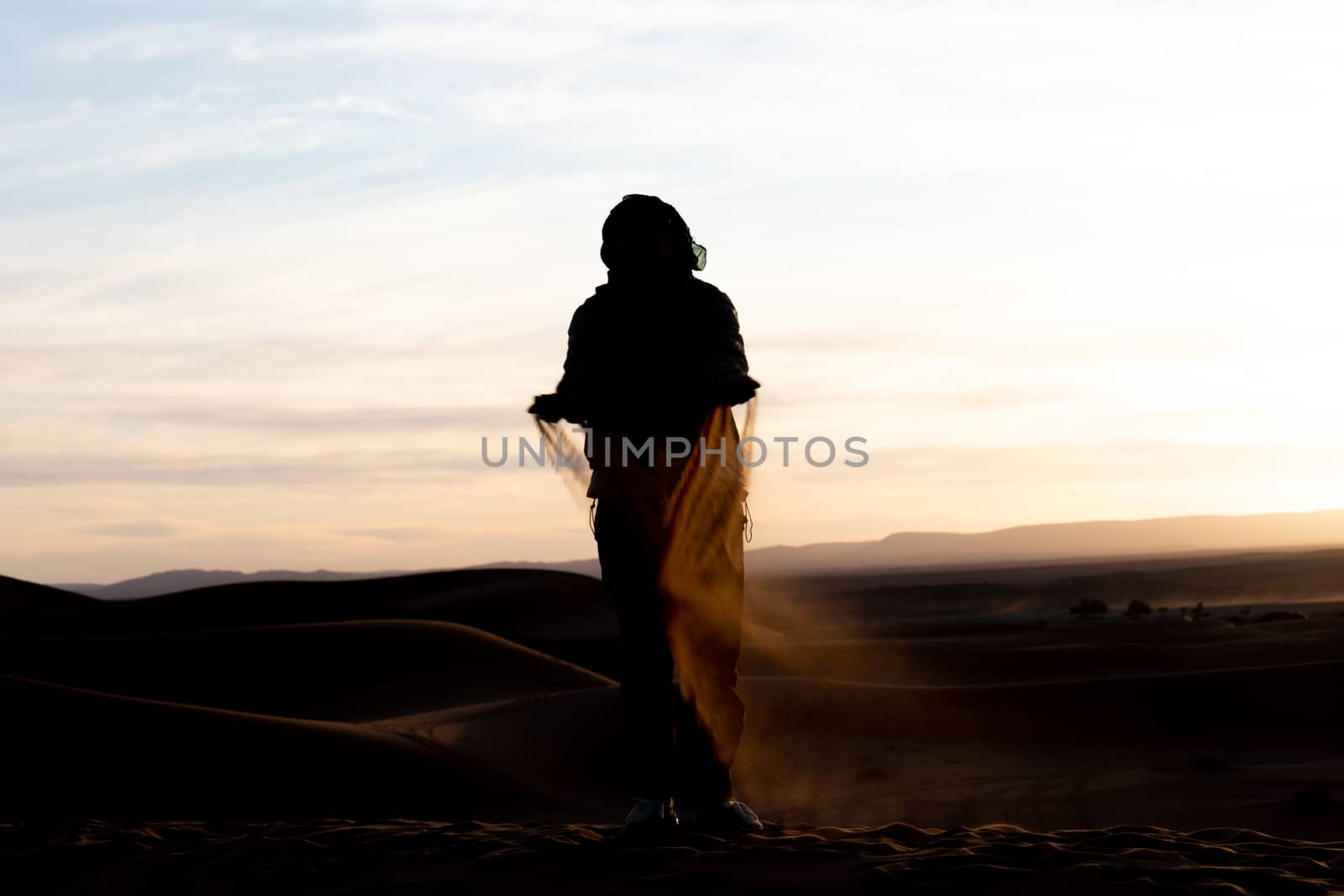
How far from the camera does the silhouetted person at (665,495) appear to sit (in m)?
5.47

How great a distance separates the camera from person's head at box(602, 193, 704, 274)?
5598 mm

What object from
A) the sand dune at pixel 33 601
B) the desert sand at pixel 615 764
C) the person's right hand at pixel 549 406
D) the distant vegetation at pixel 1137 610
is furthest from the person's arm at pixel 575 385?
the sand dune at pixel 33 601

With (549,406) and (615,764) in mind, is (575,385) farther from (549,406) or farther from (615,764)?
(615,764)

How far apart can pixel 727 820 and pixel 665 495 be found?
1350 millimetres

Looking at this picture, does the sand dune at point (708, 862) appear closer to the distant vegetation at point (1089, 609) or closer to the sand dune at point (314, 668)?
the sand dune at point (314, 668)

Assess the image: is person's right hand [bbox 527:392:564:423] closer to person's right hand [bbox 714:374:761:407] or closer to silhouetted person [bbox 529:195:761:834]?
silhouetted person [bbox 529:195:761:834]

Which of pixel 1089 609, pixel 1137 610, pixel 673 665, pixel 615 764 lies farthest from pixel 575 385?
pixel 1089 609

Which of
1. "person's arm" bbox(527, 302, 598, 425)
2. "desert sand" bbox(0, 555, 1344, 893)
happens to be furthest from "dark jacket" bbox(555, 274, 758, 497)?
"desert sand" bbox(0, 555, 1344, 893)

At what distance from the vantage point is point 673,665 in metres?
5.55

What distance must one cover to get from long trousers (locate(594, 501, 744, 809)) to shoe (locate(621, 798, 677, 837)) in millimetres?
36

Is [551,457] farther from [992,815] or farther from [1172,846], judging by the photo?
[992,815]

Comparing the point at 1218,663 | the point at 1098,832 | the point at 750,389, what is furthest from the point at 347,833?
the point at 1218,663

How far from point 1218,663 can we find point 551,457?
1444 centimetres

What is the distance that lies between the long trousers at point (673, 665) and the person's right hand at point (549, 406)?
0.41 meters
